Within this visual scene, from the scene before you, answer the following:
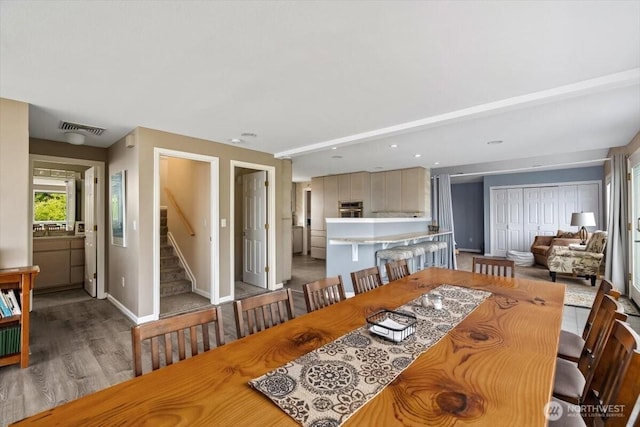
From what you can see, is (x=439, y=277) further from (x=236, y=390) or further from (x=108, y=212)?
(x=108, y=212)

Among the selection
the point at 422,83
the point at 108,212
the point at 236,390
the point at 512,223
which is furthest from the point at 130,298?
the point at 512,223

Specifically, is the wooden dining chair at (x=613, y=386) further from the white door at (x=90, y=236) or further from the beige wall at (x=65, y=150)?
the beige wall at (x=65, y=150)

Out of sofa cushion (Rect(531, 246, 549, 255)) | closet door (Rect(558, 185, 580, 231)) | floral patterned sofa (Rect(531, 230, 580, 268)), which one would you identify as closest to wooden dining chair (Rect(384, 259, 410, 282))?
floral patterned sofa (Rect(531, 230, 580, 268))

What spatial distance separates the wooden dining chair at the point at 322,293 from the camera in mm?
1854

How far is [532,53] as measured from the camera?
1.98m

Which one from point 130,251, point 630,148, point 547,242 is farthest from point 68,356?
point 547,242

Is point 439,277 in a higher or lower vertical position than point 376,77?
lower

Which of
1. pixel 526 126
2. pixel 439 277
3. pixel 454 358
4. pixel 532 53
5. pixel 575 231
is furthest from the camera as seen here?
pixel 575 231

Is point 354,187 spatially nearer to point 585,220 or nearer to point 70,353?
point 585,220

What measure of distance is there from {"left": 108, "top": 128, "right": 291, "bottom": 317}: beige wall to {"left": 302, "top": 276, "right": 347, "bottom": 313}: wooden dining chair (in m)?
2.67

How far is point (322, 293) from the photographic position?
6.46ft

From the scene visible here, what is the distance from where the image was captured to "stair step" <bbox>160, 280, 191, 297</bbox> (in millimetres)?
4719

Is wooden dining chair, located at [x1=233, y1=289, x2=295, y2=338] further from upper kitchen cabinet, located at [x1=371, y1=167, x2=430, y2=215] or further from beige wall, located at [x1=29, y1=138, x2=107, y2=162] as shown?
upper kitchen cabinet, located at [x1=371, y1=167, x2=430, y2=215]

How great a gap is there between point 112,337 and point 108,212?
7.26 ft
